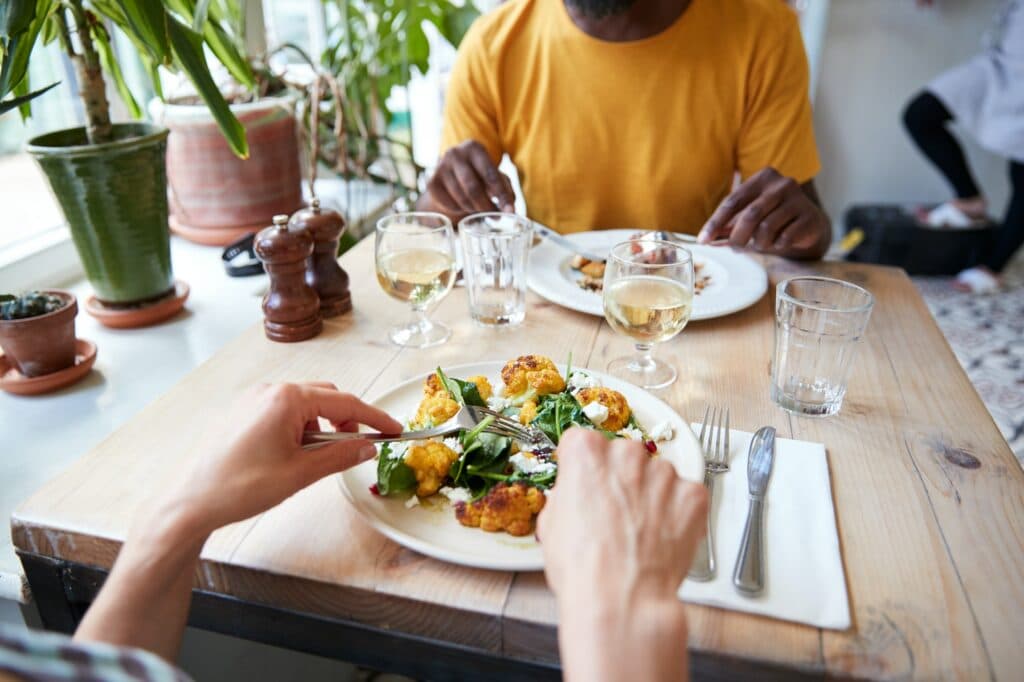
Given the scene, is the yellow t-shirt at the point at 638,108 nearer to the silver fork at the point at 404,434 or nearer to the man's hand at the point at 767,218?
the man's hand at the point at 767,218

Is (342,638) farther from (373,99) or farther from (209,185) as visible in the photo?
(373,99)

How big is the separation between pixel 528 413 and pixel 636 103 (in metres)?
1.03

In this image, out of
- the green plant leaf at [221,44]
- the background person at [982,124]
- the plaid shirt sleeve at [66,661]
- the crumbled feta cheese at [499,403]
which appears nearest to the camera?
the plaid shirt sleeve at [66,661]

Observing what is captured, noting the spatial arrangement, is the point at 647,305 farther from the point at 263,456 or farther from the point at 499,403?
the point at 263,456

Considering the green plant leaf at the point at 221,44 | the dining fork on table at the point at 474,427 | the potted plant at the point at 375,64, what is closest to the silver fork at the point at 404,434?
the dining fork on table at the point at 474,427

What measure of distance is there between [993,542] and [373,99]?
1908mm

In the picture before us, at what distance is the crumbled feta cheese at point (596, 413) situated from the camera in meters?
0.71

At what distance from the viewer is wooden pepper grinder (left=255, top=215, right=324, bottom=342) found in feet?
3.13

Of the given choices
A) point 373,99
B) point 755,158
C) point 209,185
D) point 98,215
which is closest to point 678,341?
point 755,158

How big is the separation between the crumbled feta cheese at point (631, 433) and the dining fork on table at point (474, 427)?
76 mm

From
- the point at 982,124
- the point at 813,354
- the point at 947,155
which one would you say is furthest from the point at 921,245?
the point at 813,354

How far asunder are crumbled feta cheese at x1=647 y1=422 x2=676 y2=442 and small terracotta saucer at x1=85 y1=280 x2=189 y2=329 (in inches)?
36.1

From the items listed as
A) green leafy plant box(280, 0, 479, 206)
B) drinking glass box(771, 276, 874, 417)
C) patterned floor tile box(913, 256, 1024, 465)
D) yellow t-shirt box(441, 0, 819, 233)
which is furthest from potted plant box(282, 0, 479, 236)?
patterned floor tile box(913, 256, 1024, 465)

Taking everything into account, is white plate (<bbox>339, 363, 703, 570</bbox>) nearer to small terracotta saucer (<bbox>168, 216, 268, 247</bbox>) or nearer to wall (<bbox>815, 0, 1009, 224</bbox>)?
small terracotta saucer (<bbox>168, 216, 268, 247</bbox>)
